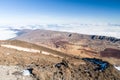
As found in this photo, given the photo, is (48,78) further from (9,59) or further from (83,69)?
(9,59)

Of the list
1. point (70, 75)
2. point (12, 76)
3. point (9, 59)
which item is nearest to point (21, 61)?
point (9, 59)

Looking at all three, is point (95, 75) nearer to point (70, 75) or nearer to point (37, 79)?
point (70, 75)

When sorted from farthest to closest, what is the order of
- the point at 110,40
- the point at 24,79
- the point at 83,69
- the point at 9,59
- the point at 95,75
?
the point at 110,40
the point at 9,59
the point at 83,69
the point at 95,75
the point at 24,79

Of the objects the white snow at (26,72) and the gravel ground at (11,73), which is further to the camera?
the white snow at (26,72)

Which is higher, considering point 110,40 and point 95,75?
point 95,75

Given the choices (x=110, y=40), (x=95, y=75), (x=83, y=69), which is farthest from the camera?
(x=110, y=40)

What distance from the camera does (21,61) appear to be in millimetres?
19234

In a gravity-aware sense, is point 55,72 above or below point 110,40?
above

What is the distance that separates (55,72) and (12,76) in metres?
2.78

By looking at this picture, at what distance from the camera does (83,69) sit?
1616 cm

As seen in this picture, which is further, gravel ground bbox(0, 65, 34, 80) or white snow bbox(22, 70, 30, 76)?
white snow bbox(22, 70, 30, 76)

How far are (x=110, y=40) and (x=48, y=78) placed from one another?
159022 millimetres

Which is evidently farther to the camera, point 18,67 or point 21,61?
point 21,61

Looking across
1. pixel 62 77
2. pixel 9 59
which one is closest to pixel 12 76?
pixel 62 77
